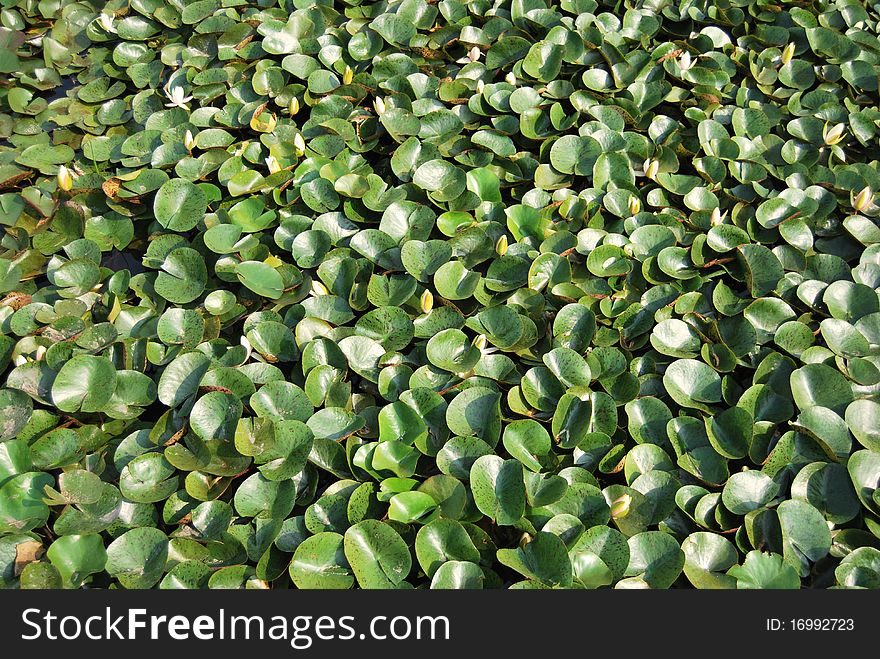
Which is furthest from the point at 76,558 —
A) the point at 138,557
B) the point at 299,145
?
the point at 299,145

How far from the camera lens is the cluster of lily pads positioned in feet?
4.54

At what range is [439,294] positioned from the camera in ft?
5.84

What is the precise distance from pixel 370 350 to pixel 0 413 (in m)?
0.84

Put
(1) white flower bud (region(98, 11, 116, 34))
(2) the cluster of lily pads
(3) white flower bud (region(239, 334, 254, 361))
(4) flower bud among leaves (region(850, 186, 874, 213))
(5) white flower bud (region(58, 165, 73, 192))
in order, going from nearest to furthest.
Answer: (2) the cluster of lily pads < (3) white flower bud (region(239, 334, 254, 361)) < (4) flower bud among leaves (region(850, 186, 874, 213)) < (5) white flower bud (region(58, 165, 73, 192)) < (1) white flower bud (region(98, 11, 116, 34))

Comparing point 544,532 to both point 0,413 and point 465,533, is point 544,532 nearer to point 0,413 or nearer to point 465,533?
point 465,533

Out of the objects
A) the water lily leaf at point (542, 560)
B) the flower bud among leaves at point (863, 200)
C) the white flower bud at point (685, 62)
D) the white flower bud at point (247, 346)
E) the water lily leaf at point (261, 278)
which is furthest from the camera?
the white flower bud at point (685, 62)

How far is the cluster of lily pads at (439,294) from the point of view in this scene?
1.38m

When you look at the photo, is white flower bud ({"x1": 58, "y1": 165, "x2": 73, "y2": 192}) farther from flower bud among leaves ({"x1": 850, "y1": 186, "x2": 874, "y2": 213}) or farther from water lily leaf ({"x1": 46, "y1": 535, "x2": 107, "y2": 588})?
flower bud among leaves ({"x1": 850, "y1": 186, "x2": 874, "y2": 213})

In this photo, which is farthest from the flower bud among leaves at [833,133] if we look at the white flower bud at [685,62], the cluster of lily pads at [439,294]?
the white flower bud at [685,62]

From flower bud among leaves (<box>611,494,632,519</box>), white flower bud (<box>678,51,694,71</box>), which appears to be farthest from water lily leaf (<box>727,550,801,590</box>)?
white flower bud (<box>678,51,694,71</box>)

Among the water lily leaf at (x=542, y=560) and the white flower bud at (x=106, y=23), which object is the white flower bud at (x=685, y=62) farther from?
the white flower bud at (x=106, y=23)

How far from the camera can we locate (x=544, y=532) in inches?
52.2

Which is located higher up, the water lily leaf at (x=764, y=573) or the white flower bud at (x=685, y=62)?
the white flower bud at (x=685, y=62)
